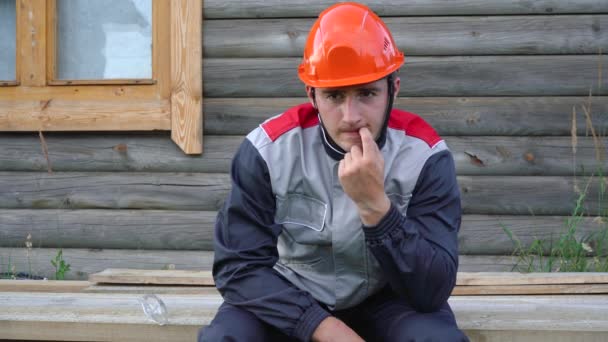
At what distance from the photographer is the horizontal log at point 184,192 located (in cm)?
482

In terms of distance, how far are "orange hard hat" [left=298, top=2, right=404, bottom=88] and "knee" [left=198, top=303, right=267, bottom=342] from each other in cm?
73

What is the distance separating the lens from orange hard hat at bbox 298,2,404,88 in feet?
7.90

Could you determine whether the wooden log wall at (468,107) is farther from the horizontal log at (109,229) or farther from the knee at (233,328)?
the knee at (233,328)

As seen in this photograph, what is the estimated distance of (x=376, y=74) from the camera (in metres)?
2.42

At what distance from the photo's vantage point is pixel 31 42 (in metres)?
5.16

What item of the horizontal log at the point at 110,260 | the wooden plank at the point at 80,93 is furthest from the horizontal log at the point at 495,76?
the horizontal log at the point at 110,260

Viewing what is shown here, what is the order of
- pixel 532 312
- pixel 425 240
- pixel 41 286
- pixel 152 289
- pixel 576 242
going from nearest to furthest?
pixel 425 240
pixel 532 312
pixel 152 289
pixel 41 286
pixel 576 242

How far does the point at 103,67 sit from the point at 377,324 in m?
3.38

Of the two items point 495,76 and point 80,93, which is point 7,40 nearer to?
point 80,93

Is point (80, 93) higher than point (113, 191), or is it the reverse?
point (80, 93)

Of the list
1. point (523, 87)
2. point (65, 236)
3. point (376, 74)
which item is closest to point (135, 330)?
point (376, 74)

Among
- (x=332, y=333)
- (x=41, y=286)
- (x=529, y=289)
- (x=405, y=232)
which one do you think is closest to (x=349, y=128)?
(x=405, y=232)

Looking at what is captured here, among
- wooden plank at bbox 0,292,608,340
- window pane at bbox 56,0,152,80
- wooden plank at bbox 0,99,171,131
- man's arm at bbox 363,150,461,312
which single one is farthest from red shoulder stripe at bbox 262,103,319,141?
window pane at bbox 56,0,152,80

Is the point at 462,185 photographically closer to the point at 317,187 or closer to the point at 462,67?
the point at 462,67
